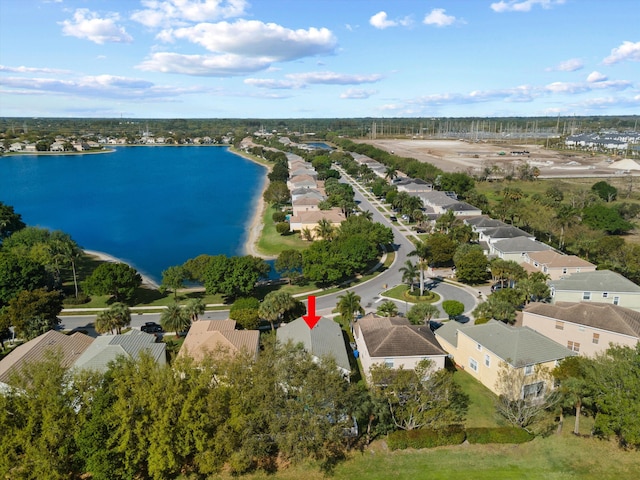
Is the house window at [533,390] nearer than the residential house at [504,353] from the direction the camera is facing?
Yes

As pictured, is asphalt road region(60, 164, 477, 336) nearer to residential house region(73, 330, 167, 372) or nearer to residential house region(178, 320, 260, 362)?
residential house region(178, 320, 260, 362)

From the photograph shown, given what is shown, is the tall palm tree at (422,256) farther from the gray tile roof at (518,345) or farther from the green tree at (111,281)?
the green tree at (111,281)

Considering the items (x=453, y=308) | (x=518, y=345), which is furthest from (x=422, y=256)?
(x=518, y=345)

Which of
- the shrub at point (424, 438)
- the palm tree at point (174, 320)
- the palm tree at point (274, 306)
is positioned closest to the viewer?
the shrub at point (424, 438)

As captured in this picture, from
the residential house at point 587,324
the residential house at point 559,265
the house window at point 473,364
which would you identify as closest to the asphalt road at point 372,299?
the residential house at point 587,324

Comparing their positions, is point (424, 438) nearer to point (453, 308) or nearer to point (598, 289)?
point (453, 308)

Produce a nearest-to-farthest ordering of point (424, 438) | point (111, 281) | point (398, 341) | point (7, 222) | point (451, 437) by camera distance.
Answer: point (424, 438) → point (451, 437) → point (398, 341) → point (111, 281) → point (7, 222)
